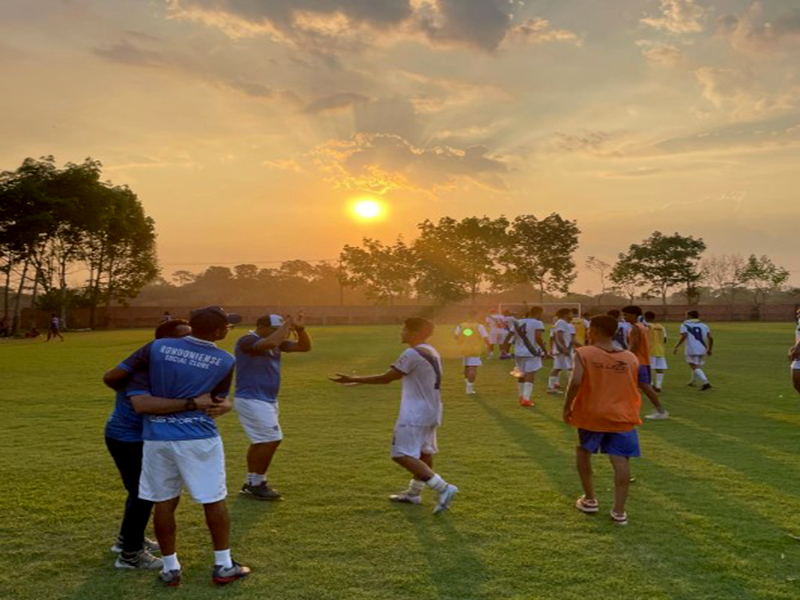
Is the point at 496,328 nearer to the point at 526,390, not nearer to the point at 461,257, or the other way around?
the point at 526,390

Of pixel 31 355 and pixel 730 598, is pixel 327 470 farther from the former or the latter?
pixel 31 355

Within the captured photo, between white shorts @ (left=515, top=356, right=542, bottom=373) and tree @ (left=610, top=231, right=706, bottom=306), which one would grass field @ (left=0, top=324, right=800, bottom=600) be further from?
tree @ (left=610, top=231, right=706, bottom=306)

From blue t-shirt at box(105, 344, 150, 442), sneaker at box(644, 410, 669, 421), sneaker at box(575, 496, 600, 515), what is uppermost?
blue t-shirt at box(105, 344, 150, 442)

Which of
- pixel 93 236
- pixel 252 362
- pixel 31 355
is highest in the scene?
pixel 93 236

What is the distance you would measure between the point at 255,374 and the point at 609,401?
134 inches

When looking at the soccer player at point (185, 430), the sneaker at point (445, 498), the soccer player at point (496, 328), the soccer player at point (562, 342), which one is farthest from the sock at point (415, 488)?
the soccer player at point (496, 328)

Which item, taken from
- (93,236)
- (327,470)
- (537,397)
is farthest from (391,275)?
(327,470)

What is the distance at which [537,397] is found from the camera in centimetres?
1352

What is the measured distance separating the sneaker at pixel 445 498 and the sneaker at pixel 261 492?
5.33 feet

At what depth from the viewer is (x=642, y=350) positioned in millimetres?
11055

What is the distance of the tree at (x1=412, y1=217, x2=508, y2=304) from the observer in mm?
78375

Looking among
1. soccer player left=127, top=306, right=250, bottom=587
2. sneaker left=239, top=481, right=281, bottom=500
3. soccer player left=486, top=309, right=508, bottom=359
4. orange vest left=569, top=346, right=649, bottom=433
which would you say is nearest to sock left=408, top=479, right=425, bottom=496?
sneaker left=239, top=481, right=281, bottom=500

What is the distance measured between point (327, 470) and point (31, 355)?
77.7 feet

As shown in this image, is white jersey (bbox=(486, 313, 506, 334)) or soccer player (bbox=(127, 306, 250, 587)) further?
white jersey (bbox=(486, 313, 506, 334))
